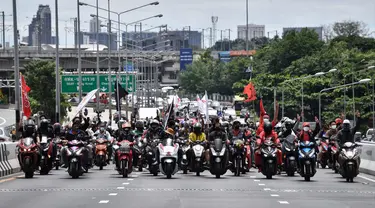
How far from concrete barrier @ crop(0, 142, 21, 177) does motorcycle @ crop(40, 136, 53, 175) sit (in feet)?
3.47

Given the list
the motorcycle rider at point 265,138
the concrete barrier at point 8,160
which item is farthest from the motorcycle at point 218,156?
the concrete barrier at point 8,160

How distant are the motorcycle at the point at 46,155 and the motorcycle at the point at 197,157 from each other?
12.9 feet

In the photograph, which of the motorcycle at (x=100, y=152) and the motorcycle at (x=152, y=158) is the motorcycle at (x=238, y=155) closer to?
the motorcycle at (x=152, y=158)

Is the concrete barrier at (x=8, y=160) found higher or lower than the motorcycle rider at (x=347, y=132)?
lower

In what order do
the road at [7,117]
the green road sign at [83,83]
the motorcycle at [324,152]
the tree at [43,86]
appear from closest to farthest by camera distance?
the motorcycle at [324,152] < the green road sign at [83,83] < the tree at [43,86] < the road at [7,117]

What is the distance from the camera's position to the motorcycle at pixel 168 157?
27.6 metres

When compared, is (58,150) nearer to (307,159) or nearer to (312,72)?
(307,159)

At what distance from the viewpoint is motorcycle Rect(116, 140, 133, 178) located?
28062 millimetres

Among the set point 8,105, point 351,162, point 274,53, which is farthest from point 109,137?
point 8,105

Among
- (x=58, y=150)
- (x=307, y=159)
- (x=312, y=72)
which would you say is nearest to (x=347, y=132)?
(x=307, y=159)

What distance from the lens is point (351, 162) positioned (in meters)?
26.8

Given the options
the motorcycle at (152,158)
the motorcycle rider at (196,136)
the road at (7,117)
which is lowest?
the road at (7,117)

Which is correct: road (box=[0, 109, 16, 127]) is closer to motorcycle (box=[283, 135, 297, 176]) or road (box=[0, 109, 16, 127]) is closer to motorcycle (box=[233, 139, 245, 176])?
motorcycle (box=[233, 139, 245, 176])

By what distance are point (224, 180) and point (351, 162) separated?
323 centimetres
